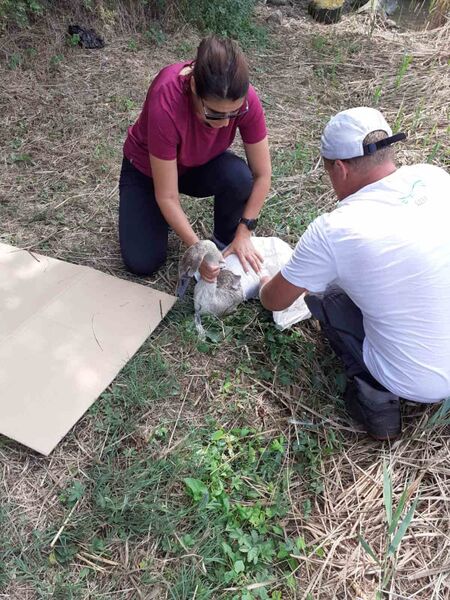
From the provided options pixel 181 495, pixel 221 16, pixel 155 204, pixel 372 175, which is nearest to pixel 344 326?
pixel 372 175

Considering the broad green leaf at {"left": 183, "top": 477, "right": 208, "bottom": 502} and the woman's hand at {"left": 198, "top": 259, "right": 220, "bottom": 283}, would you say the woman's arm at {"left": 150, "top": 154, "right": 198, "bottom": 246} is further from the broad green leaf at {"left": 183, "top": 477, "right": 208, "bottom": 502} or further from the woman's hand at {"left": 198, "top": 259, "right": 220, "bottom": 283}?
the broad green leaf at {"left": 183, "top": 477, "right": 208, "bottom": 502}

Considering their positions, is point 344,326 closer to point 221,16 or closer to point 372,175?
point 372,175

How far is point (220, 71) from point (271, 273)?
0.84 metres

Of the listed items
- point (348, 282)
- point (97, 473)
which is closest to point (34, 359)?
point (97, 473)

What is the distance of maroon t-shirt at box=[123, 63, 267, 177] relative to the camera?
1.78m

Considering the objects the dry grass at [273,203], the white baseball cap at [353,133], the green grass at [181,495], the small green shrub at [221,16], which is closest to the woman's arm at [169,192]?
the dry grass at [273,203]

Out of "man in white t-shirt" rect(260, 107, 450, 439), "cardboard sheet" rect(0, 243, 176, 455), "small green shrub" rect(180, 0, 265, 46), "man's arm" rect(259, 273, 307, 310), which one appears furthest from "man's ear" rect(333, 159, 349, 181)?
"small green shrub" rect(180, 0, 265, 46)

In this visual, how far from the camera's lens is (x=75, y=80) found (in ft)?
11.6

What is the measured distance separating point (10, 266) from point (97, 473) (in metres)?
1.11

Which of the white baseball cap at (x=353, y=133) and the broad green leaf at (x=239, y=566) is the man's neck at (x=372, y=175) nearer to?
Answer: the white baseball cap at (x=353, y=133)

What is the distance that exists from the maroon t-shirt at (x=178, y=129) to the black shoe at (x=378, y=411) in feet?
3.60

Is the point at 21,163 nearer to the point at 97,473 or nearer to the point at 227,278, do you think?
the point at 227,278

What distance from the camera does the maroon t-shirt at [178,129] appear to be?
178 centimetres

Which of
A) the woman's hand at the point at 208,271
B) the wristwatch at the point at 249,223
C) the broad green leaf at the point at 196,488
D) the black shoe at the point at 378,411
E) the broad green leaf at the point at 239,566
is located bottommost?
the broad green leaf at the point at 239,566
